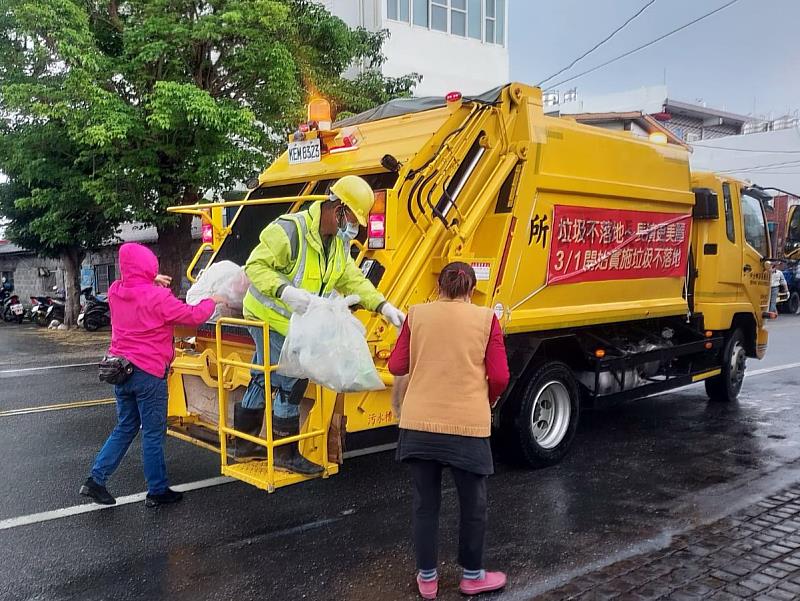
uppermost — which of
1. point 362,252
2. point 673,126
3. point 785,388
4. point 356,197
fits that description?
point 673,126

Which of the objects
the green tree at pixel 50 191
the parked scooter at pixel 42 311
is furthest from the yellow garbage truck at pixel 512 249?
the parked scooter at pixel 42 311

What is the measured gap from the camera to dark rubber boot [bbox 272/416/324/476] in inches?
162

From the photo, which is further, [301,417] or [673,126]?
[673,126]

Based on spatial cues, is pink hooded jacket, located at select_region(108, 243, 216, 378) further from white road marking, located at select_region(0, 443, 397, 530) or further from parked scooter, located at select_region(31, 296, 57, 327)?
parked scooter, located at select_region(31, 296, 57, 327)

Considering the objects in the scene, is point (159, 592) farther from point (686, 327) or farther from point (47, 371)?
point (47, 371)

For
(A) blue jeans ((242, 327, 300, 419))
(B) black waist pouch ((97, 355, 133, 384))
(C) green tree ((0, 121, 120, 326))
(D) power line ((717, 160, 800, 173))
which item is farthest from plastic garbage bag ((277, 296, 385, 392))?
(D) power line ((717, 160, 800, 173))

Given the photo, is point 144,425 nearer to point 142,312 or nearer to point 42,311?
point 142,312

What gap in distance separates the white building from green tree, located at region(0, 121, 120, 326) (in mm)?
9217

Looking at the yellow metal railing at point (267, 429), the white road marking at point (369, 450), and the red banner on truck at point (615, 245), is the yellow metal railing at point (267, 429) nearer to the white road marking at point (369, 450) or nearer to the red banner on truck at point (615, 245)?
the white road marking at point (369, 450)

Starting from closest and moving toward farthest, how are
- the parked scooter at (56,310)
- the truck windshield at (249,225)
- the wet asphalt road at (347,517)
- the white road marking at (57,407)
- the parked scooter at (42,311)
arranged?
1. the wet asphalt road at (347,517)
2. the truck windshield at (249,225)
3. the white road marking at (57,407)
4. the parked scooter at (56,310)
5. the parked scooter at (42,311)

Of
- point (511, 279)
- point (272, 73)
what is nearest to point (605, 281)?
point (511, 279)

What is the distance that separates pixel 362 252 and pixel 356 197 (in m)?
0.61

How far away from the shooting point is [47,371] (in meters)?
10.7

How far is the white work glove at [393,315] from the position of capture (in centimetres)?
424
